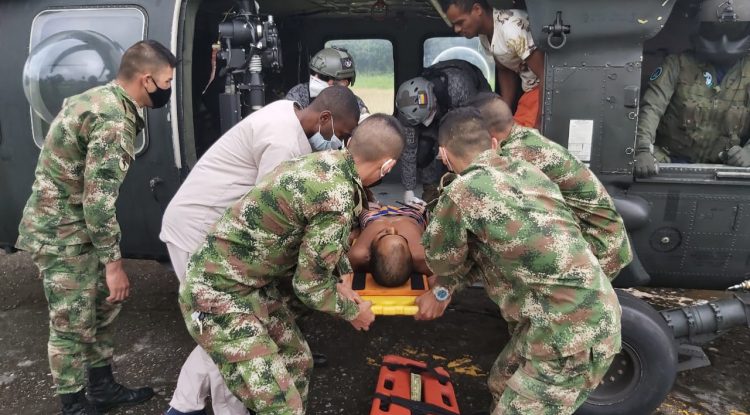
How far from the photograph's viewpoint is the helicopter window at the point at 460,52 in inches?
214

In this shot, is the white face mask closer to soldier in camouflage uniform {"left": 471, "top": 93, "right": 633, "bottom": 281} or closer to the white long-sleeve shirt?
the white long-sleeve shirt

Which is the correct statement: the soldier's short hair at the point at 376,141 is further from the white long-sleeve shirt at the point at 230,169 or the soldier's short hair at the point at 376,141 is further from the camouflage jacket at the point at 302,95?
the camouflage jacket at the point at 302,95

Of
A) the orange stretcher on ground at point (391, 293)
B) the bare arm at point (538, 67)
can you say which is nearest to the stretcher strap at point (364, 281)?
the orange stretcher on ground at point (391, 293)

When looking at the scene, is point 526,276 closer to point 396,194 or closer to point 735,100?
point 735,100

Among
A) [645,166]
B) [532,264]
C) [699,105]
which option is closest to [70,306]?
[532,264]

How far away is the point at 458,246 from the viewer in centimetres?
222

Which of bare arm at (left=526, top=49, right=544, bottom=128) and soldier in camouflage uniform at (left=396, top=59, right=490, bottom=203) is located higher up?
bare arm at (left=526, top=49, right=544, bottom=128)

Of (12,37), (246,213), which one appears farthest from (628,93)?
(12,37)

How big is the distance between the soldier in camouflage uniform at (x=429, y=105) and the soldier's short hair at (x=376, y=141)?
188 centimetres

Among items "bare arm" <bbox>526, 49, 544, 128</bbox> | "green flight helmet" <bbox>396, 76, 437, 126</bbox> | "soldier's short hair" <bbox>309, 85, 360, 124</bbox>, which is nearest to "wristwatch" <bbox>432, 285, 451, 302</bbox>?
"soldier's short hair" <bbox>309, 85, 360, 124</bbox>

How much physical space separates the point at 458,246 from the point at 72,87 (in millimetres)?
2624

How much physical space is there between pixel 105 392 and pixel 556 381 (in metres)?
2.45

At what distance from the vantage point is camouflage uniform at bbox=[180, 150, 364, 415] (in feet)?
6.88

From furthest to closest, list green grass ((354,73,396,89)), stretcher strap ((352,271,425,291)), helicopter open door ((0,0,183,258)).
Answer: green grass ((354,73,396,89)), helicopter open door ((0,0,183,258)), stretcher strap ((352,271,425,291))
